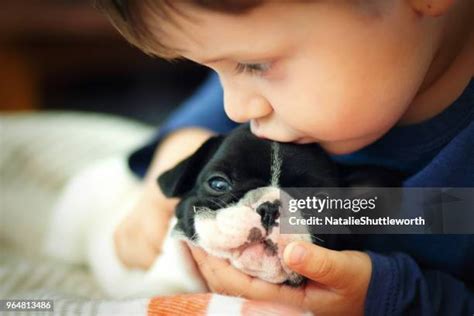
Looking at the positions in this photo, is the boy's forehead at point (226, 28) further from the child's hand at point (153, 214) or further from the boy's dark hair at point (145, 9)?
the child's hand at point (153, 214)

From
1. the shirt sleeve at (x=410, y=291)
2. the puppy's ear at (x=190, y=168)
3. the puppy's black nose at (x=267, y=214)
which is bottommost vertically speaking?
the shirt sleeve at (x=410, y=291)

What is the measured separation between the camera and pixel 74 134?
34.6 inches

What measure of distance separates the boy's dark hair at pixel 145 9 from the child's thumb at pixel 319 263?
150 mm

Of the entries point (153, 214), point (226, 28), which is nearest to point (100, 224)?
point (153, 214)

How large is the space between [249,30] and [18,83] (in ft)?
2.20

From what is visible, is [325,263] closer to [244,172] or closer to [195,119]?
[244,172]

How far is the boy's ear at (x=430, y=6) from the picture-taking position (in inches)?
17.0

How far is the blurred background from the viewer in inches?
38.6

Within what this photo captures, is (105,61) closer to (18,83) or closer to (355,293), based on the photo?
(18,83)

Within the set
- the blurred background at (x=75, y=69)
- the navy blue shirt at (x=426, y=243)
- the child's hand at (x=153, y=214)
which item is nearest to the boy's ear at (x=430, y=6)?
the navy blue shirt at (x=426, y=243)

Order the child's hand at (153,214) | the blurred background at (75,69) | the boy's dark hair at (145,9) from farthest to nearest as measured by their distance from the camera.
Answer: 1. the blurred background at (75,69)
2. the child's hand at (153,214)
3. the boy's dark hair at (145,9)

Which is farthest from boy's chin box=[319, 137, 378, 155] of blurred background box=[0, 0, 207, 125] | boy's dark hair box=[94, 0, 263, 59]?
blurred background box=[0, 0, 207, 125]

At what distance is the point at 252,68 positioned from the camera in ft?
1.44

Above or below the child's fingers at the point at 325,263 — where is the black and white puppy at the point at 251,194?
above
